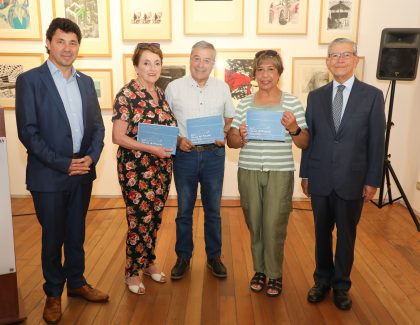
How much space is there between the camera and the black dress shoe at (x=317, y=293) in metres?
2.84

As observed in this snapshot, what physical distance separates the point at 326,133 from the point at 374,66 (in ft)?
10.2

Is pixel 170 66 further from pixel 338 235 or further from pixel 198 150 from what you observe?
pixel 338 235

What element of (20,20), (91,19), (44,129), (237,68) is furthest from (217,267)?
(20,20)

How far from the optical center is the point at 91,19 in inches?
202

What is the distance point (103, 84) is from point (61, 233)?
313cm

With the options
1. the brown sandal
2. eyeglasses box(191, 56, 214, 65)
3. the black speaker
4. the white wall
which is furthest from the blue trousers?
the black speaker

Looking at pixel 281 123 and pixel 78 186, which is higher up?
pixel 281 123

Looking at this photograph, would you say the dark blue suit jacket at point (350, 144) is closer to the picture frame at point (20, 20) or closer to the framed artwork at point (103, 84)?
the framed artwork at point (103, 84)

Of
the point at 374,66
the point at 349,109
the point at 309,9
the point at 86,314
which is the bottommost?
the point at 86,314

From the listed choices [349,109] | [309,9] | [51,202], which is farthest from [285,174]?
[309,9]

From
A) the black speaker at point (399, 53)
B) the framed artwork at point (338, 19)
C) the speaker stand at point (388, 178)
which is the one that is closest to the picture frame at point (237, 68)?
the framed artwork at point (338, 19)

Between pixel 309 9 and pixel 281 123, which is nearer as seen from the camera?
pixel 281 123

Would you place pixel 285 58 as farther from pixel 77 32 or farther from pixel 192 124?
pixel 77 32

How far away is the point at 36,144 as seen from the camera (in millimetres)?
2359
